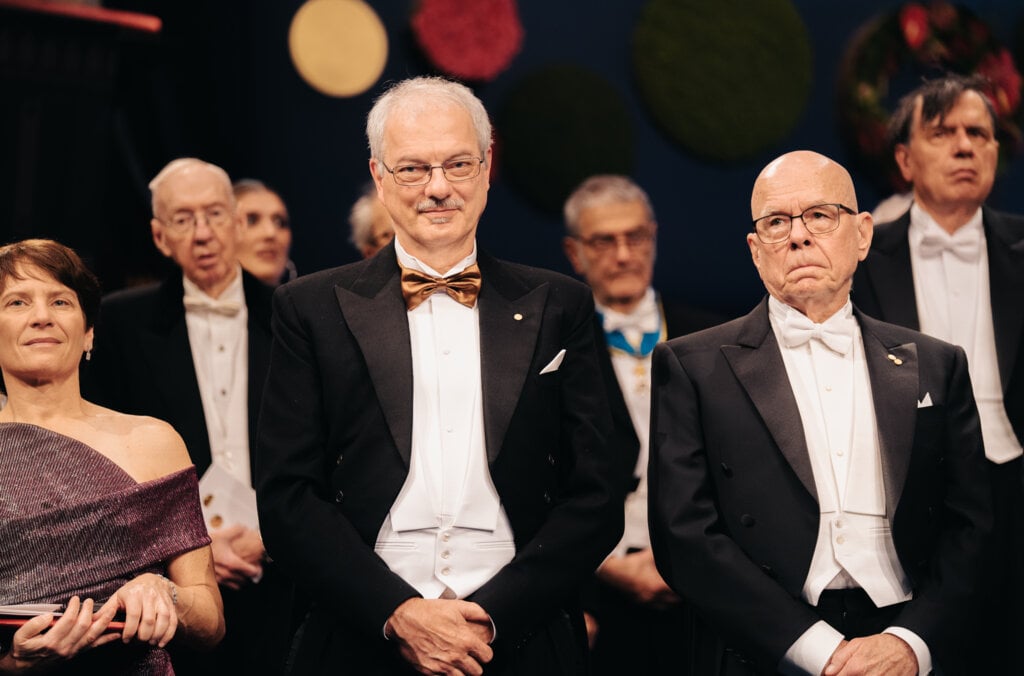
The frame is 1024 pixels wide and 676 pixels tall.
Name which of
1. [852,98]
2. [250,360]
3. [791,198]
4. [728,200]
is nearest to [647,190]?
[728,200]

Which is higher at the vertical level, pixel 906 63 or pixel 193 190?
pixel 906 63

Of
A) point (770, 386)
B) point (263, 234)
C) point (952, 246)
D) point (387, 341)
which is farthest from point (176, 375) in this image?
point (952, 246)

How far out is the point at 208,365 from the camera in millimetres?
3752

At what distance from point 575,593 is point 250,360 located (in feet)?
4.57

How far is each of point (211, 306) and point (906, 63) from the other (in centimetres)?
386

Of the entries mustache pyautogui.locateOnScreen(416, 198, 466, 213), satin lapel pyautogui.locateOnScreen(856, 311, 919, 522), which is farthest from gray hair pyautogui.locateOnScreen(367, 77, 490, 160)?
satin lapel pyautogui.locateOnScreen(856, 311, 919, 522)

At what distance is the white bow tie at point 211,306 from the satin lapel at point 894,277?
1.80m

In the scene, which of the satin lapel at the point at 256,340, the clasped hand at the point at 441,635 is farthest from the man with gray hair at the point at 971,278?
the satin lapel at the point at 256,340

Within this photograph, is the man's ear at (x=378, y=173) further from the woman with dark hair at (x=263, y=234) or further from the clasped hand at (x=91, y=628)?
the woman with dark hair at (x=263, y=234)

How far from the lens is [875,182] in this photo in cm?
623

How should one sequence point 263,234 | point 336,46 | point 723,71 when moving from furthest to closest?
point 723,71 → point 336,46 → point 263,234

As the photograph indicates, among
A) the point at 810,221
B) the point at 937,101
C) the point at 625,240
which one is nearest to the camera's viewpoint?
the point at 810,221

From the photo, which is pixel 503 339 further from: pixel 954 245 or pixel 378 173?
pixel 954 245

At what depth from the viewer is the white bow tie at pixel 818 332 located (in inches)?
109
